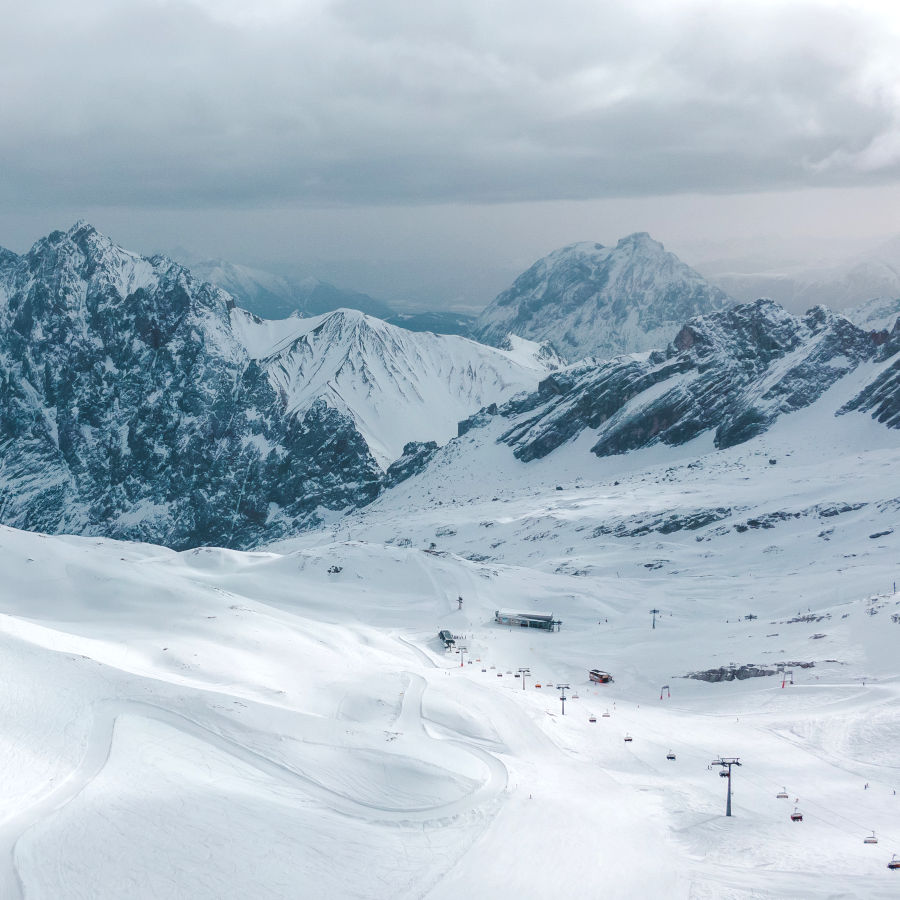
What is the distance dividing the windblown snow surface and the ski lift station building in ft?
6.02

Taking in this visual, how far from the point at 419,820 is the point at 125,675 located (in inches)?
819

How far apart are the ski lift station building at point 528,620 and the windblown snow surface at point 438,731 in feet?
6.02

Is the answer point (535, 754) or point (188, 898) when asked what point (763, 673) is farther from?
point (188, 898)

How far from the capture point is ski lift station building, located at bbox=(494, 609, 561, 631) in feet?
295

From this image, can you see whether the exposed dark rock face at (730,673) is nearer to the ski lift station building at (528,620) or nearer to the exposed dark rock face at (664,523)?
the ski lift station building at (528,620)

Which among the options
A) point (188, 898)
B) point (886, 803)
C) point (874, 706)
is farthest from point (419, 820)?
point (874, 706)

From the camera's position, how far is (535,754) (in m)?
49.5

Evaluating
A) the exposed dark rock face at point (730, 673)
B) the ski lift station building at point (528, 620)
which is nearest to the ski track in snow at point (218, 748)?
the exposed dark rock face at point (730, 673)

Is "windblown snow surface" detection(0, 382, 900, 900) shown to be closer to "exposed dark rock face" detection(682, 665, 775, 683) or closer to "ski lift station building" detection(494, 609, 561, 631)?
"exposed dark rock face" detection(682, 665, 775, 683)

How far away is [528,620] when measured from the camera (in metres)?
90.8

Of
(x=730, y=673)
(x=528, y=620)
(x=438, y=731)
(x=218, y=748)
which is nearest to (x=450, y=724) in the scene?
(x=438, y=731)

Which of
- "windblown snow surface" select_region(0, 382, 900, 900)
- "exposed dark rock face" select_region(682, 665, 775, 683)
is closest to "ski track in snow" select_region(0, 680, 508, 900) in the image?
"windblown snow surface" select_region(0, 382, 900, 900)

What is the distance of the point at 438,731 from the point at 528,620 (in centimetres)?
3937

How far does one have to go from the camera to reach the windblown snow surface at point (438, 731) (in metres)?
34.2
